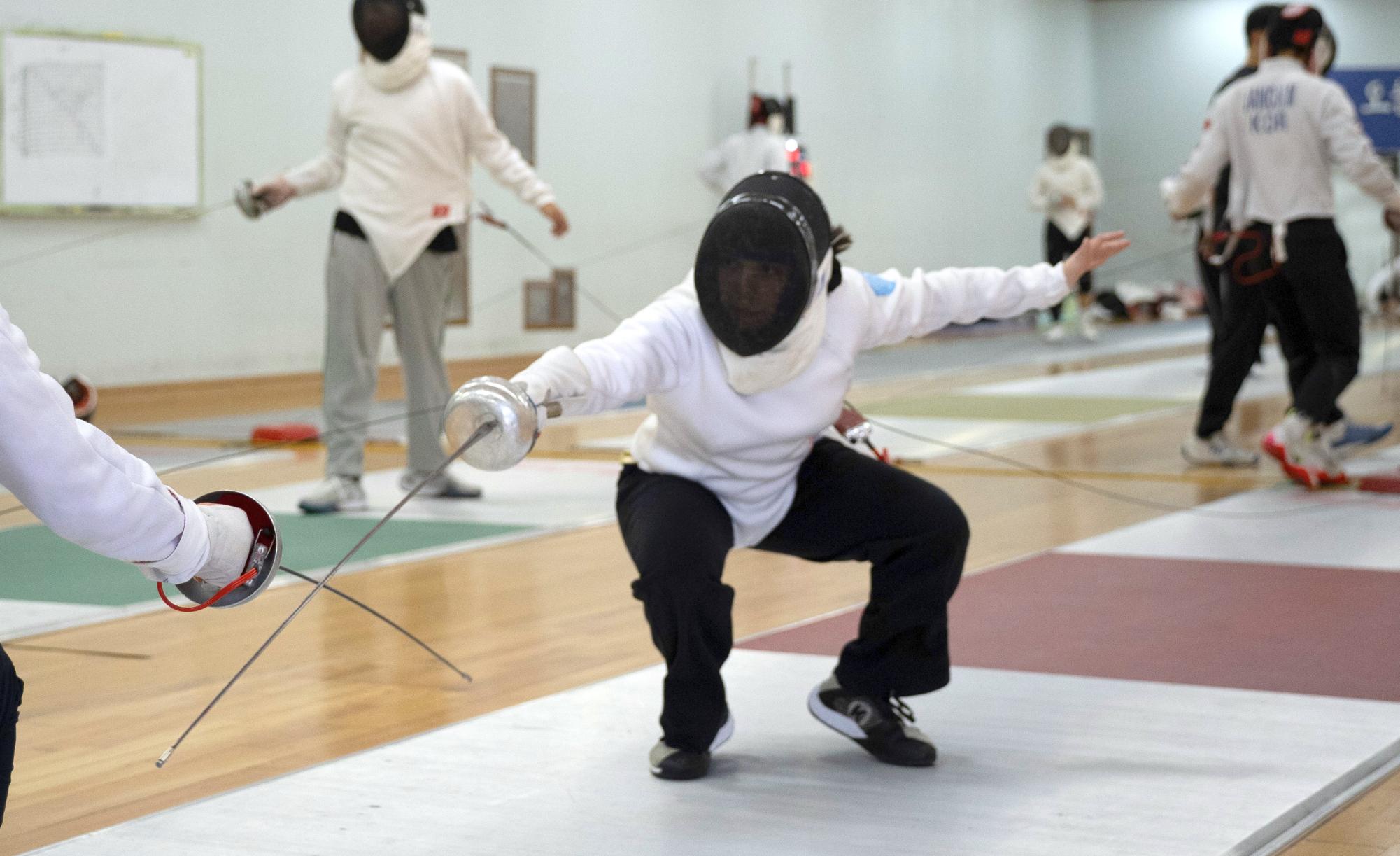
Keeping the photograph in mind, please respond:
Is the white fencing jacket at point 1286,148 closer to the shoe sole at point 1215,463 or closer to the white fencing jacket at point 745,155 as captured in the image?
the shoe sole at point 1215,463

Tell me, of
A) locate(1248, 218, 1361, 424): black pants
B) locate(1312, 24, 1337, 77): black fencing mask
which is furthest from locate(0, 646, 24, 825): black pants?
locate(1312, 24, 1337, 77): black fencing mask

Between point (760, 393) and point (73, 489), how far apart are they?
120 centimetres

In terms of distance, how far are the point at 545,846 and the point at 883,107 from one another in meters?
11.3

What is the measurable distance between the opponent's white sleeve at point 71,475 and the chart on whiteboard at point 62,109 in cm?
625

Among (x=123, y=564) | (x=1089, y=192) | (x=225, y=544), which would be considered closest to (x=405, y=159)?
(x=123, y=564)

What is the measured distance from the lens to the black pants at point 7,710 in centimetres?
139

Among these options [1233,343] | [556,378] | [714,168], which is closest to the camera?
[556,378]

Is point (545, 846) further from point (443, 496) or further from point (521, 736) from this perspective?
point (443, 496)

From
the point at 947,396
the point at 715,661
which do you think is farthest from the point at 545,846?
the point at 947,396

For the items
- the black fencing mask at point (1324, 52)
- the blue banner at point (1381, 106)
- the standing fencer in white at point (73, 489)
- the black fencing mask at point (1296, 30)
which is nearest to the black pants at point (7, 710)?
the standing fencer in white at point (73, 489)

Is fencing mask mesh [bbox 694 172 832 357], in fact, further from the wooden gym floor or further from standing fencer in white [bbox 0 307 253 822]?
standing fencer in white [bbox 0 307 253 822]

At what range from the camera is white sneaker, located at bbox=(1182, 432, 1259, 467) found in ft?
17.9

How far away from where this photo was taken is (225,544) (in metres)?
1.50

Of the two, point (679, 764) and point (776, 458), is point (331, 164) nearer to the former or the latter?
point (776, 458)
